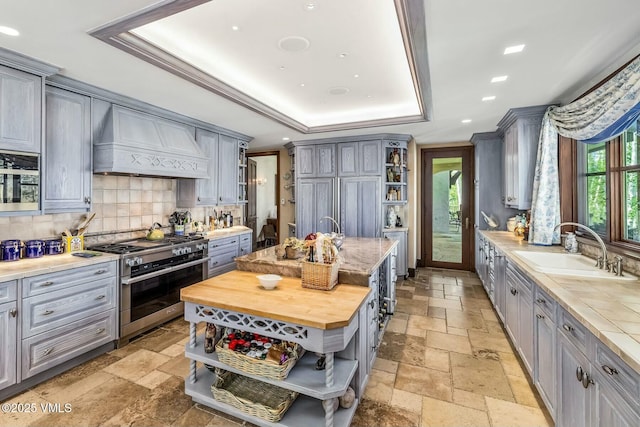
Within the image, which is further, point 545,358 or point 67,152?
point 67,152

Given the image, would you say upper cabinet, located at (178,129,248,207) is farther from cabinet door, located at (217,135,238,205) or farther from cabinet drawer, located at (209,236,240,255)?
cabinet drawer, located at (209,236,240,255)

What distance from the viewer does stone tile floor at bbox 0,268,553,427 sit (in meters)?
1.92

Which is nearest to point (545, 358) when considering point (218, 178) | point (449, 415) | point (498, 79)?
point (449, 415)

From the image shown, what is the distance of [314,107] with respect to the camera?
419cm

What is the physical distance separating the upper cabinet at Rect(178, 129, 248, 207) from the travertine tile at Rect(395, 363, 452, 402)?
10.9ft

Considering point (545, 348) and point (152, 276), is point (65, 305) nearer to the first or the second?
point (152, 276)

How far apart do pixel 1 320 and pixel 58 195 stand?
1.13 metres

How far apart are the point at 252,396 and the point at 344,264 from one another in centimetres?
109

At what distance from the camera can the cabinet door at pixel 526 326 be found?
2.20m

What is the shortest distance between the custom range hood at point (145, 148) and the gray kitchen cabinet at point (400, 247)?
3.08 m

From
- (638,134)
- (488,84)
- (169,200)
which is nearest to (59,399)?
(169,200)

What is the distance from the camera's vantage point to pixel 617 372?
114cm

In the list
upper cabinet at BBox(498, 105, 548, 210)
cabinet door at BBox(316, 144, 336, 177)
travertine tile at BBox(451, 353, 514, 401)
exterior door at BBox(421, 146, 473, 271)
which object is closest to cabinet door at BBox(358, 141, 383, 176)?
cabinet door at BBox(316, 144, 336, 177)

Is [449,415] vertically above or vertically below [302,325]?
below
